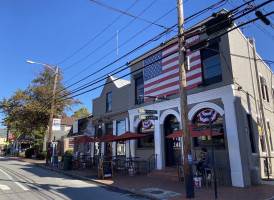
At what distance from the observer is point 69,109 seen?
3419cm

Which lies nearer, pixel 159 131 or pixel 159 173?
pixel 159 173

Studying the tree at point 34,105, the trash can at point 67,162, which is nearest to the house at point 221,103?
the trash can at point 67,162

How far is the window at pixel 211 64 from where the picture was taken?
11.6 metres

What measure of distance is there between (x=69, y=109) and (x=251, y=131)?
27.9 m

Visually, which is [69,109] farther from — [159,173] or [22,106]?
[159,173]

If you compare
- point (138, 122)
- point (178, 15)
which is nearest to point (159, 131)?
point (138, 122)

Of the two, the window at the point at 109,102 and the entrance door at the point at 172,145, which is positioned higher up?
the window at the point at 109,102

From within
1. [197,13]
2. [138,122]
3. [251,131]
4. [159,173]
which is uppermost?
[197,13]

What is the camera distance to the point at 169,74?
46.2 ft

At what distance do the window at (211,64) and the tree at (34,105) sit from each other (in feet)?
71.1

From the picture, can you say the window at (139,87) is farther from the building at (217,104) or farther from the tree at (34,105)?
the tree at (34,105)

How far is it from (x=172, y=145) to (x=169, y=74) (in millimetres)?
4541

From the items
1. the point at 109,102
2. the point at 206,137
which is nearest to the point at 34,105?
the point at 109,102

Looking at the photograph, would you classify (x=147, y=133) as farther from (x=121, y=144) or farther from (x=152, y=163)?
(x=121, y=144)
